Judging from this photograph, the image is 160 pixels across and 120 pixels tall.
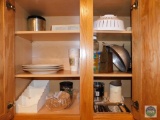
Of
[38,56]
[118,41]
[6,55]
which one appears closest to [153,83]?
[118,41]

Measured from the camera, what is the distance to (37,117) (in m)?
0.89

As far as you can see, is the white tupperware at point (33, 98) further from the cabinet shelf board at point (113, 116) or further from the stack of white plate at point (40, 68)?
the cabinet shelf board at point (113, 116)

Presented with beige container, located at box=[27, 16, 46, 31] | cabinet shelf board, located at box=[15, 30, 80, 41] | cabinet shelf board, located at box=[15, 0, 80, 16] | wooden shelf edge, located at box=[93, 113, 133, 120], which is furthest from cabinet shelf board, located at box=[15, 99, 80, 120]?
cabinet shelf board, located at box=[15, 0, 80, 16]

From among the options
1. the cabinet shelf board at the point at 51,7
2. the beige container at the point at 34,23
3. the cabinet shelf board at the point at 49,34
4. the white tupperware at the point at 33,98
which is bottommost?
the white tupperware at the point at 33,98

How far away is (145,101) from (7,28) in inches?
34.2

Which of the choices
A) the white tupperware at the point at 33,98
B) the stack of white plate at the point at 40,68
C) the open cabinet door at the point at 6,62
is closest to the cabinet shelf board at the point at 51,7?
the open cabinet door at the point at 6,62

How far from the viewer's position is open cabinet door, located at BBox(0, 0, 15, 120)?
0.78 metres

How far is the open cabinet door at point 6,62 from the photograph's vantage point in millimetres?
779

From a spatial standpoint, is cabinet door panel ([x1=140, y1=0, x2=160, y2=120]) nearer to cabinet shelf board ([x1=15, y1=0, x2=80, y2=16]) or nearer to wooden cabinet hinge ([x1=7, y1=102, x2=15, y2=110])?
cabinet shelf board ([x1=15, y1=0, x2=80, y2=16])

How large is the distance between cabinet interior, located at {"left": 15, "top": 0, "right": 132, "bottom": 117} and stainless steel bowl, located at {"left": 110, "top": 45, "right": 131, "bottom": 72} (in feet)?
0.27

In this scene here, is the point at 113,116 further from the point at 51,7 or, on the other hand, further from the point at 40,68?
the point at 51,7

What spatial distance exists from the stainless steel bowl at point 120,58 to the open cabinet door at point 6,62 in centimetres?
70

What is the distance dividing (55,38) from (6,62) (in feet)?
1.51

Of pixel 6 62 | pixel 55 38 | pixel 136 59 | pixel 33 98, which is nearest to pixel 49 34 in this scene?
A: pixel 55 38
